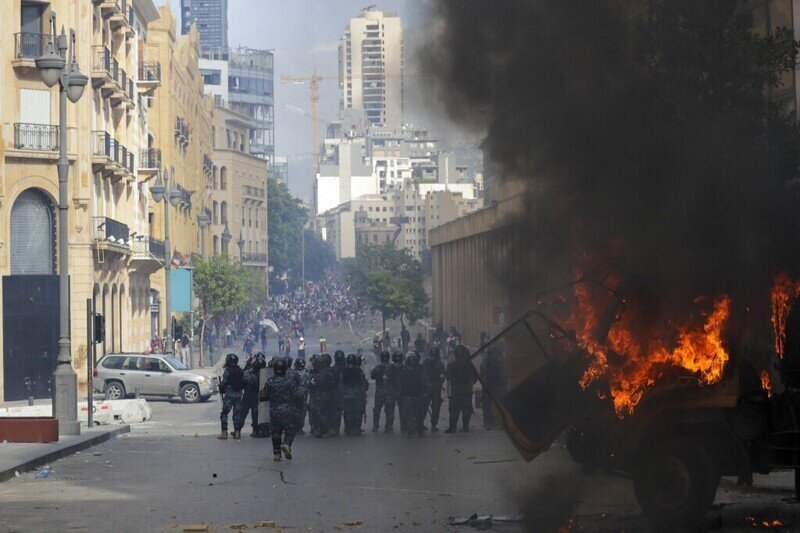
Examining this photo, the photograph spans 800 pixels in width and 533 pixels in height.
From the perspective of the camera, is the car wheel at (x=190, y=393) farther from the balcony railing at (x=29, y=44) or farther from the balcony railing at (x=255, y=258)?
the balcony railing at (x=255, y=258)

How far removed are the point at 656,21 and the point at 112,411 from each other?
1550 centimetres

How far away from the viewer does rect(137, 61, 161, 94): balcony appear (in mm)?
52656

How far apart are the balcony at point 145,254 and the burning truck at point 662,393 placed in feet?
119

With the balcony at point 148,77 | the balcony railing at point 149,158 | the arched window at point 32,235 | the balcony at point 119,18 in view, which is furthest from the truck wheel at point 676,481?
the balcony at point 148,77

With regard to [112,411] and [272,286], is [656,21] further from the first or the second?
[272,286]

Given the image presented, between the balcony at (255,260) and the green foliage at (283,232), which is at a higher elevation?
the green foliage at (283,232)

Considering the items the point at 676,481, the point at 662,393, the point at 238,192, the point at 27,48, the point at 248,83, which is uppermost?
the point at 248,83

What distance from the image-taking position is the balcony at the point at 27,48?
35.6 metres

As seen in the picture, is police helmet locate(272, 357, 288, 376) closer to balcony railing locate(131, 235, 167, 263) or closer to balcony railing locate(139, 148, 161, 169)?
balcony railing locate(131, 235, 167, 263)

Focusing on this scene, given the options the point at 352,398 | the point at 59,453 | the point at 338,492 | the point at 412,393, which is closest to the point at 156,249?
the point at 352,398

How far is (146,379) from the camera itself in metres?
33.9

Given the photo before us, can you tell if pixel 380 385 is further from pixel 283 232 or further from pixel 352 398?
pixel 283 232

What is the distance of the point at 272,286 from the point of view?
14075 cm

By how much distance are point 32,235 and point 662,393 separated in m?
28.1
